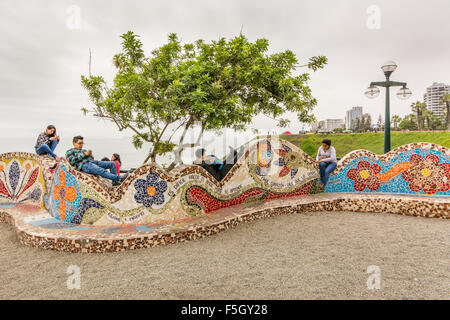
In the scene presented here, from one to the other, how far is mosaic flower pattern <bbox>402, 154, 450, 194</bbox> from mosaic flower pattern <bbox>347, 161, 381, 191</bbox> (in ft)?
1.87

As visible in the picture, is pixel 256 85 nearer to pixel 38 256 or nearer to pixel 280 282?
pixel 280 282

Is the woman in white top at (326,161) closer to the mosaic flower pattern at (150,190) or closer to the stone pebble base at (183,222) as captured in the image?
the stone pebble base at (183,222)

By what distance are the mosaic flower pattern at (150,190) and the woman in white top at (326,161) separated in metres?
3.74

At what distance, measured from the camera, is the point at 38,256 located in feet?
10.6

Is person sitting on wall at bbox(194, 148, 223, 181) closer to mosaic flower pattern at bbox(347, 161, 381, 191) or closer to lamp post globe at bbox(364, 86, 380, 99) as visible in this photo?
mosaic flower pattern at bbox(347, 161, 381, 191)

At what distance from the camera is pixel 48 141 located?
4969mm

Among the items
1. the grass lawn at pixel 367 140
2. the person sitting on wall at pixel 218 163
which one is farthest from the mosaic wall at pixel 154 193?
the grass lawn at pixel 367 140

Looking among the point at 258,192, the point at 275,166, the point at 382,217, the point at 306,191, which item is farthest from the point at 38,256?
the point at 382,217

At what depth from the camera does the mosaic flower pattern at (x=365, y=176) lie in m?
5.82

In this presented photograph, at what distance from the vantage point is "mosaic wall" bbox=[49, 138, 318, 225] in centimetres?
386

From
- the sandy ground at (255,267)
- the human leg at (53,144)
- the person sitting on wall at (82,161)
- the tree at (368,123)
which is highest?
the tree at (368,123)

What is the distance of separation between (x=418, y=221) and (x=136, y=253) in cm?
482

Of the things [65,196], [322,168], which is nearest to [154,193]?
[65,196]
